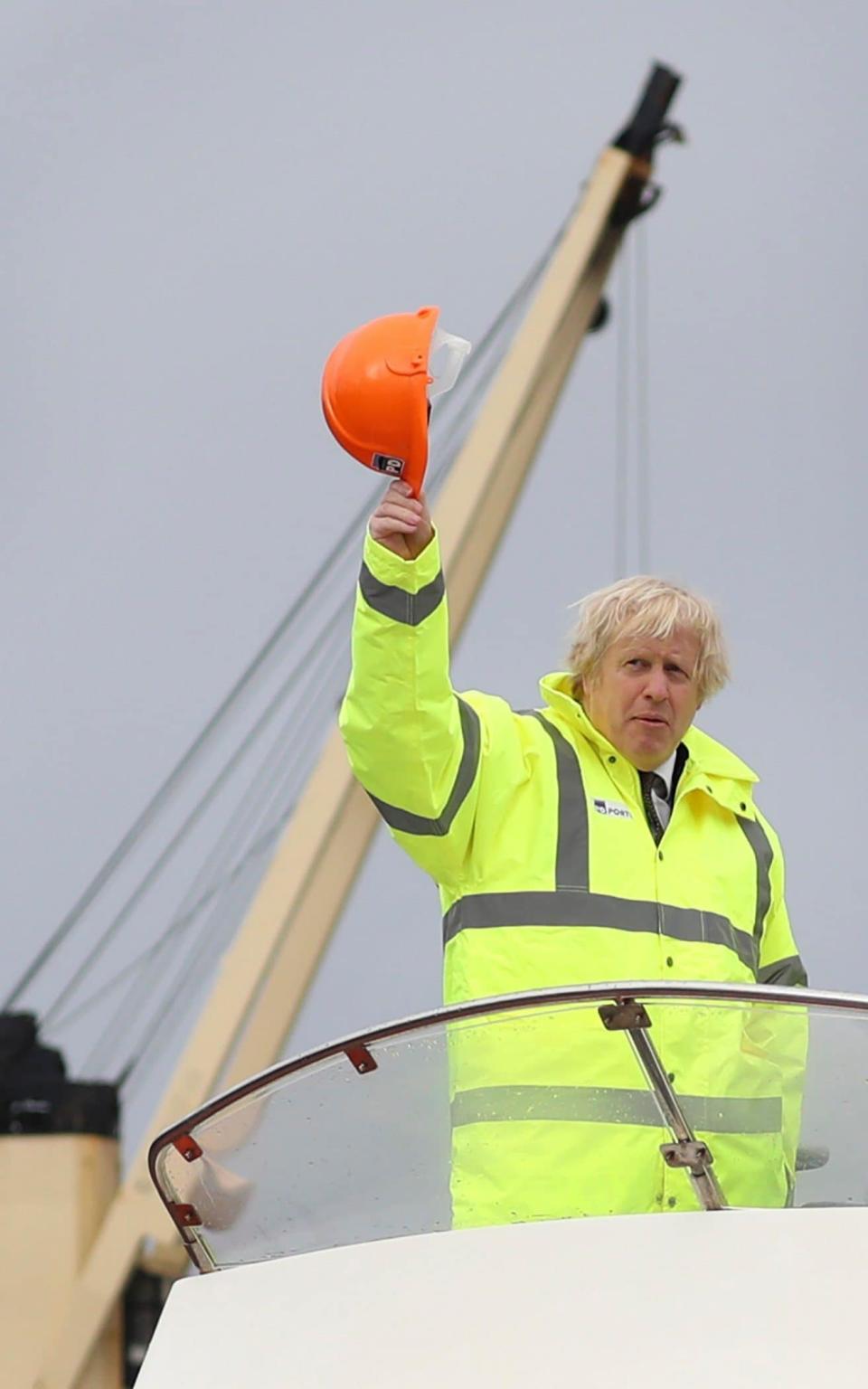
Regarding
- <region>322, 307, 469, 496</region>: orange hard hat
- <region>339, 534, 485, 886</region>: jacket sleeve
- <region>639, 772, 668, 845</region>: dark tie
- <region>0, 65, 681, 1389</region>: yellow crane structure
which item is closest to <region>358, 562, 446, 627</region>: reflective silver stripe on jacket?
<region>339, 534, 485, 886</region>: jacket sleeve

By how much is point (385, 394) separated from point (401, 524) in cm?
16

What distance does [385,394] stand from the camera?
2730mm

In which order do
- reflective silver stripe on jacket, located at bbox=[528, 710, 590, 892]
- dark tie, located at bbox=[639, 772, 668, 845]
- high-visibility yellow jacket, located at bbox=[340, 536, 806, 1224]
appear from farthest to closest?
dark tie, located at bbox=[639, 772, 668, 845], reflective silver stripe on jacket, located at bbox=[528, 710, 590, 892], high-visibility yellow jacket, located at bbox=[340, 536, 806, 1224]

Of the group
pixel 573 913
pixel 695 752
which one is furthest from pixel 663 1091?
pixel 695 752

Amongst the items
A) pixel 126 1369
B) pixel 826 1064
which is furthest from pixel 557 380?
pixel 826 1064

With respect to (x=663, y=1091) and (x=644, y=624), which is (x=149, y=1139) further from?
(x=663, y=1091)

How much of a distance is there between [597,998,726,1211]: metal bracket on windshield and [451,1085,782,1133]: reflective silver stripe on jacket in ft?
0.05

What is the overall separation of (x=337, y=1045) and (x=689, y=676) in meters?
0.89

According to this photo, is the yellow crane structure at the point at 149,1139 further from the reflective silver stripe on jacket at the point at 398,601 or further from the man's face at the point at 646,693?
the reflective silver stripe on jacket at the point at 398,601

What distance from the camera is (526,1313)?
2.17 metres

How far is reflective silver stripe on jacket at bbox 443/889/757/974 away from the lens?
2811 millimetres

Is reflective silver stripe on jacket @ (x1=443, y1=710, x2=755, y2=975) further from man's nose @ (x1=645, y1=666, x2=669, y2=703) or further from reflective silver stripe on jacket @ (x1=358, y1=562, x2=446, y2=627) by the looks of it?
reflective silver stripe on jacket @ (x1=358, y1=562, x2=446, y2=627)

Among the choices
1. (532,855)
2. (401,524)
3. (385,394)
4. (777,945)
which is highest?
(385,394)

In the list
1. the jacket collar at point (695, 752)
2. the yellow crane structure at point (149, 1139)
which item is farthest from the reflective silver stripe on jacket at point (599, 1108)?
the yellow crane structure at point (149, 1139)
